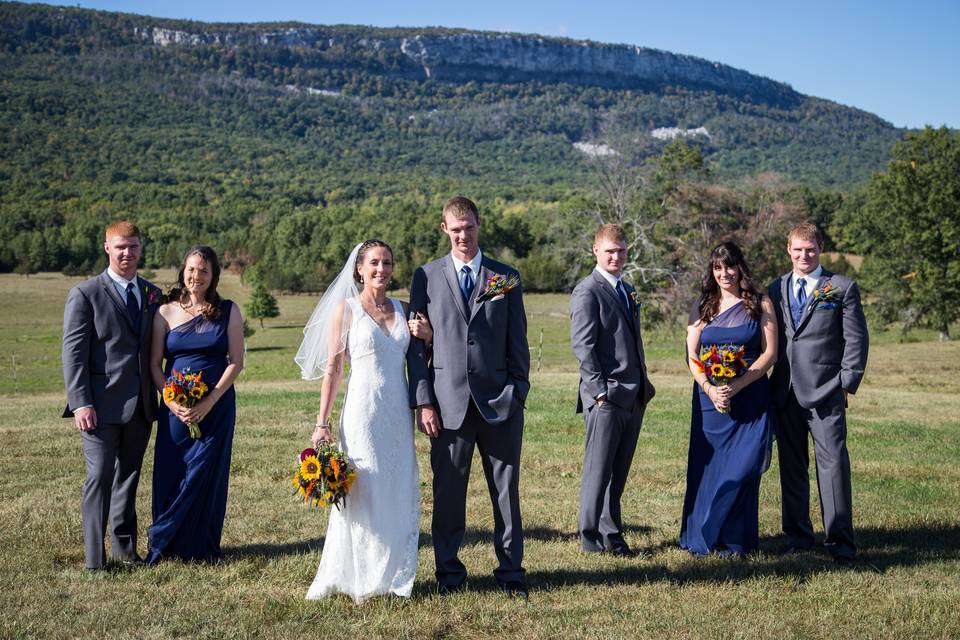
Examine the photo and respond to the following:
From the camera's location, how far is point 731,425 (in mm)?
7453

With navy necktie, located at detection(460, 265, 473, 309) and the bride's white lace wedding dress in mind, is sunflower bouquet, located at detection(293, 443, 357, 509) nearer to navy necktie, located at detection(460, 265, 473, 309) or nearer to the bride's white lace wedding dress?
the bride's white lace wedding dress

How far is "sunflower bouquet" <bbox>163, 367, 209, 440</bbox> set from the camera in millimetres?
6844

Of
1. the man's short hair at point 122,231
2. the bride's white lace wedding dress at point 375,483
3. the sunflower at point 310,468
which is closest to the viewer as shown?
the sunflower at point 310,468

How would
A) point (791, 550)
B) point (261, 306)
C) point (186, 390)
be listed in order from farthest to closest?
1. point (261, 306)
2. point (791, 550)
3. point (186, 390)

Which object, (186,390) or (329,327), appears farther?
(186,390)

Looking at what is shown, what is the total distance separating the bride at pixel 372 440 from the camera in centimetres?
618

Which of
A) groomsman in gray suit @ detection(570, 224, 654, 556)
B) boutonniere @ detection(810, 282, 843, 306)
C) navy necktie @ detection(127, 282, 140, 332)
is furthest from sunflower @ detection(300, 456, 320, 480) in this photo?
boutonniere @ detection(810, 282, 843, 306)

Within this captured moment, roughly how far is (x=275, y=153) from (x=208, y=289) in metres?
159

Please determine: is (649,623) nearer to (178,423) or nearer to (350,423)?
(350,423)

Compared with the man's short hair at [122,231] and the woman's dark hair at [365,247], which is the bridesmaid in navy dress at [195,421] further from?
the woman's dark hair at [365,247]

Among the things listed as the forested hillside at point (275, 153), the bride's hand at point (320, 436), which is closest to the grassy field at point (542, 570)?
the bride's hand at point (320, 436)

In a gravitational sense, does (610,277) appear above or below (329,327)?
above

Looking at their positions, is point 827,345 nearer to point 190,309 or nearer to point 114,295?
point 190,309

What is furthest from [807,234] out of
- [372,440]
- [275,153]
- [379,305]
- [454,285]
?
[275,153]
